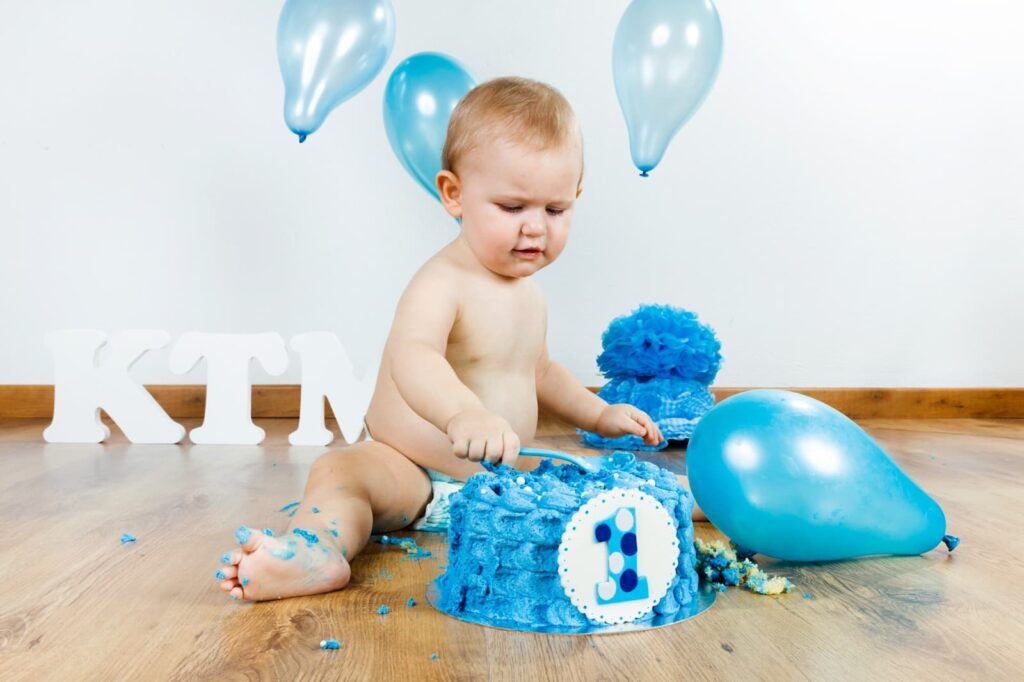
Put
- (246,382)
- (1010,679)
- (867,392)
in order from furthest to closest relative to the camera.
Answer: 1. (867,392)
2. (246,382)
3. (1010,679)

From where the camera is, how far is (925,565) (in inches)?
41.2

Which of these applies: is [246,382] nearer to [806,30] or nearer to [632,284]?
[632,284]

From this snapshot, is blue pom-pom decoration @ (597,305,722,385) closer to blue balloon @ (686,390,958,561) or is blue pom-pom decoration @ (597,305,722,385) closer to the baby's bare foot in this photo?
blue balloon @ (686,390,958,561)

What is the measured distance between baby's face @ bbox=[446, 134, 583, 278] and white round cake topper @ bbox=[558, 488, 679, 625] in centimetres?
41

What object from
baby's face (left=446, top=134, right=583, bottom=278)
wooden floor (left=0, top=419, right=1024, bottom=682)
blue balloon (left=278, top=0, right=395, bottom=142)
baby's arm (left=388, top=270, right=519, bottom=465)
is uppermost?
blue balloon (left=278, top=0, right=395, bottom=142)

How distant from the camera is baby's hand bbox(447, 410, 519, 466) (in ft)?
3.13

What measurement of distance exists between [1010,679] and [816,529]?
28 centimetres

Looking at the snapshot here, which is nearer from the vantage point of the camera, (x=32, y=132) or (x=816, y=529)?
(x=816, y=529)

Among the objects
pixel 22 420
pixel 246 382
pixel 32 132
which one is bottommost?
pixel 22 420

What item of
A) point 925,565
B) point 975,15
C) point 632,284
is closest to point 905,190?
point 975,15

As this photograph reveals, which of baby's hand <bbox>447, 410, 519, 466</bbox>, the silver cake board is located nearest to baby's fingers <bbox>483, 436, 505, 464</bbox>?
baby's hand <bbox>447, 410, 519, 466</bbox>

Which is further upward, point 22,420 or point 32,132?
point 32,132

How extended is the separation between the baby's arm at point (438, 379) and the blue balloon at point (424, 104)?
0.61 m

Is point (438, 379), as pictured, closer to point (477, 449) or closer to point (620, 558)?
point (477, 449)
